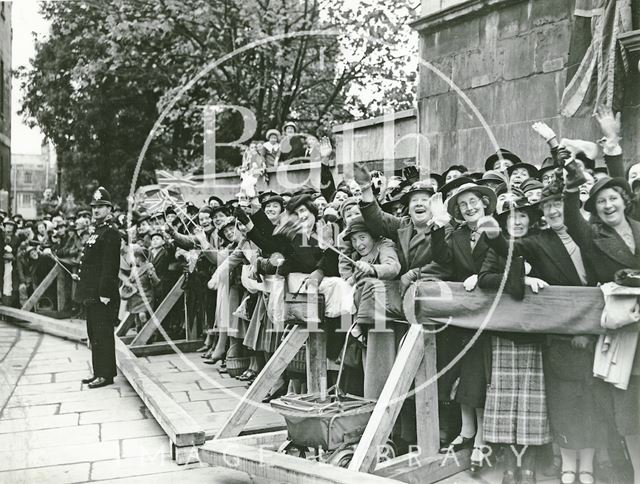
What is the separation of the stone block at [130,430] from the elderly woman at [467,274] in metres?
2.80

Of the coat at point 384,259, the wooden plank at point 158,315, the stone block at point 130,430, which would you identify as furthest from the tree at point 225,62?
the coat at point 384,259

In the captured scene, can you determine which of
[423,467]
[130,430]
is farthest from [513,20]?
[130,430]

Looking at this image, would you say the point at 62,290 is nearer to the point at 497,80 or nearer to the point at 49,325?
the point at 49,325

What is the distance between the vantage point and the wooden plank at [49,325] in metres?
12.0

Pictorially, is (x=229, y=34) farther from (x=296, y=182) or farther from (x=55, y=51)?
(x=55, y=51)

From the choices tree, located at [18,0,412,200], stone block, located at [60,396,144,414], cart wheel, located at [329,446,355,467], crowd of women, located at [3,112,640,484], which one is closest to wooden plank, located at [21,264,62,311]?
tree, located at [18,0,412,200]

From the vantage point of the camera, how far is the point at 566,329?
444 cm

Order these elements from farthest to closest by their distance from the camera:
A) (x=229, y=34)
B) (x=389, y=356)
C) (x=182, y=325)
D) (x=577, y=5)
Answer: (x=229, y=34) < (x=182, y=325) < (x=577, y=5) < (x=389, y=356)

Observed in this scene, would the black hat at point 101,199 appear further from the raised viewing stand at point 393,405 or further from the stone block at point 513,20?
the stone block at point 513,20

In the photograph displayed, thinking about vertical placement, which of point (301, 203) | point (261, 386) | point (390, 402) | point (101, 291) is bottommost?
point (261, 386)

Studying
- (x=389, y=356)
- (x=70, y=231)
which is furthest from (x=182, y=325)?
(x=389, y=356)

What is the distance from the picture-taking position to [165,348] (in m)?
10.7

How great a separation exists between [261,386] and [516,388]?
2.02 meters

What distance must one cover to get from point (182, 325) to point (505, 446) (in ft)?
25.7
